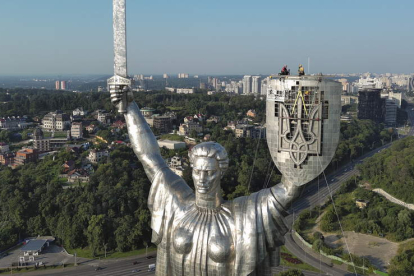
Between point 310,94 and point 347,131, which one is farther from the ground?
point 310,94

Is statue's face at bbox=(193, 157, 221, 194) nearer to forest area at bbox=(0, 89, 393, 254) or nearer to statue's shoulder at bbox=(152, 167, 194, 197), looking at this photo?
statue's shoulder at bbox=(152, 167, 194, 197)

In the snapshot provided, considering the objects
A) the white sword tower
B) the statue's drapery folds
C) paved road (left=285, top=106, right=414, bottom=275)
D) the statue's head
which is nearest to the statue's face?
the statue's head

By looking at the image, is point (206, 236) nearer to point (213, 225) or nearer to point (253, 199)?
point (213, 225)

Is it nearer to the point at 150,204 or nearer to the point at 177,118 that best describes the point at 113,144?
the point at 177,118

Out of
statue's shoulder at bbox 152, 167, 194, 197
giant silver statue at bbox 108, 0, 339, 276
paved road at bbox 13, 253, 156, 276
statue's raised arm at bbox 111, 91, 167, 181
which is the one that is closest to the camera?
giant silver statue at bbox 108, 0, 339, 276

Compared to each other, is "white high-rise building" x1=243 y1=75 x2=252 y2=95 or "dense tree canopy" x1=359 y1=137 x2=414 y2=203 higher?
"white high-rise building" x1=243 y1=75 x2=252 y2=95

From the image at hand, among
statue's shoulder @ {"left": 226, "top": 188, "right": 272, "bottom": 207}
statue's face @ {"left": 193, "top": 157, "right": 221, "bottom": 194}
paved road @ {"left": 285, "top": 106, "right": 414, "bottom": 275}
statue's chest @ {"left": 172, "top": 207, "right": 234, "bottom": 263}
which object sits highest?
statue's face @ {"left": 193, "top": 157, "right": 221, "bottom": 194}

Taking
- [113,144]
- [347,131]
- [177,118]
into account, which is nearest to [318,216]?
[113,144]

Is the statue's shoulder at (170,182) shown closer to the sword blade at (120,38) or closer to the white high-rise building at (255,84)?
the sword blade at (120,38)
